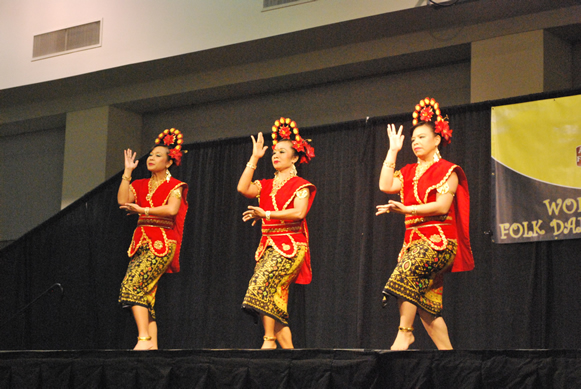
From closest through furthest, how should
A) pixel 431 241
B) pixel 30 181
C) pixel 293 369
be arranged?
pixel 293 369 → pixel 431 241 → pixel 30 181

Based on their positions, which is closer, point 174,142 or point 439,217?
point 439,217

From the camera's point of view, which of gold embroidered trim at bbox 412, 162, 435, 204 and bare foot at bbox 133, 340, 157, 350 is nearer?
gold embroidered trim at bbox 412, 162, 435, 204

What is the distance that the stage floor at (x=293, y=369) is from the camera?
3.26 metres

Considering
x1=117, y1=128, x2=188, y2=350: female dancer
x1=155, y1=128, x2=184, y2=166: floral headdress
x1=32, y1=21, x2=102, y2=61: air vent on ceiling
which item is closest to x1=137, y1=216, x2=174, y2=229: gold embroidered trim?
x1=117, y1=128, x2=188, y2=350: female dancer

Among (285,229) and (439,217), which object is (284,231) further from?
(439,217)

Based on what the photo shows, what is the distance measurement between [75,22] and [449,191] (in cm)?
445

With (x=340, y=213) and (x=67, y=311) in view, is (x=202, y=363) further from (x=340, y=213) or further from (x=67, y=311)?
(x=67, y=311)

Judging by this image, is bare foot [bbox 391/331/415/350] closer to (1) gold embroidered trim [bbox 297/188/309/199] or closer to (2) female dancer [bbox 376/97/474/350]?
(2) female dancer [bbox 376/97/474/350]

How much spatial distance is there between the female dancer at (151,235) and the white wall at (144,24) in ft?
4.76

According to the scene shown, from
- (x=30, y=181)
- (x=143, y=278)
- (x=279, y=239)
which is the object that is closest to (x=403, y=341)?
(x=279, y=239)

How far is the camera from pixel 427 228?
3994 mm

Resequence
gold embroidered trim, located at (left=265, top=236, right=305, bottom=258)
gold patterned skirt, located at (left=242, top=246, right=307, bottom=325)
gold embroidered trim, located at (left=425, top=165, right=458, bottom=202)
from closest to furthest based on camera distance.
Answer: gold embroidered trim, located at (left=425, top=165, right=458, bottom=202) < gold patterned skirt, located at (left=242, top=246, right=307, bottom=325) < gold embroidered trim, located at (left=265, top=236, right=305, bottom=258)

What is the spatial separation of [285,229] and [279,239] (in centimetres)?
7

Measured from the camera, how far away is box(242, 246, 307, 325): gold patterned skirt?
167 inches
